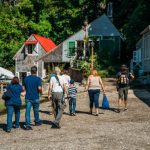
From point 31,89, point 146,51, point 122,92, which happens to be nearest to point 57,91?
point 31,89

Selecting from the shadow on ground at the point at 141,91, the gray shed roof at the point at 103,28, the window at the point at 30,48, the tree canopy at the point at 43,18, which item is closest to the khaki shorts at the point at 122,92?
the shadow on ground at the point at 141,91

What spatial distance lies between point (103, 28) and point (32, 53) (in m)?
10.4

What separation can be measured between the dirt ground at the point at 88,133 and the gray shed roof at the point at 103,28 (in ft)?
116

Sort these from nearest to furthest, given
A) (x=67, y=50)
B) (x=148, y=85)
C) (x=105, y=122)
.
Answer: (x=105, y=122)
(x=148, y=85)
(x=67, y=50)

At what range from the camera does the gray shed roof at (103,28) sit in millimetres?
55312

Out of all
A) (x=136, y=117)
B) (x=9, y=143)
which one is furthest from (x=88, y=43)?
(x=9, y=143)

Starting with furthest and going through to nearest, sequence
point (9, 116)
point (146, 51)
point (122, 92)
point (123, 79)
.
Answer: point (146, 51) < point (122, 92) < point (123, 79) < point (9, 116)

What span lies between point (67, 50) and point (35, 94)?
4152 centimetres

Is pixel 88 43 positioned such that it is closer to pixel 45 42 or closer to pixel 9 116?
pixel 45 42

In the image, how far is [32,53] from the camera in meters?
61.3

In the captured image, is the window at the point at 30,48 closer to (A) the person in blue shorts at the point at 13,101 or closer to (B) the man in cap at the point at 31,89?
(B) the man in cap at the point at 31,89

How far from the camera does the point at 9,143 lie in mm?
13195

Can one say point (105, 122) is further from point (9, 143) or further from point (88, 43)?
point (88, 43)

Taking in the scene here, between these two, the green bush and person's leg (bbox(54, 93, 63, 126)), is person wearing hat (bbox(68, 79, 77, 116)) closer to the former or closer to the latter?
person's leg (bbox(54, 93, 63, 126))
